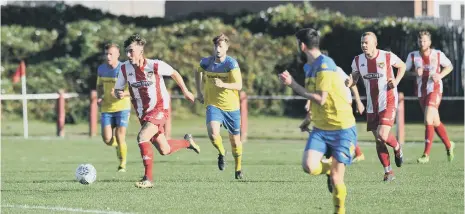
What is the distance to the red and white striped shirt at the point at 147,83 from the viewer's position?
15680 millimetres

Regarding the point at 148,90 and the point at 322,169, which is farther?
the point at 148,90

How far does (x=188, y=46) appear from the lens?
107 feet

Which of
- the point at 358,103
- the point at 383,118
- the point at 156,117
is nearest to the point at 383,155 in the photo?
the point at 383,118

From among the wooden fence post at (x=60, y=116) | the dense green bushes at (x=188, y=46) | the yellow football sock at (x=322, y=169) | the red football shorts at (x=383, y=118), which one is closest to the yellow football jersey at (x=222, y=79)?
the red football shorts at (x=383, y=118)

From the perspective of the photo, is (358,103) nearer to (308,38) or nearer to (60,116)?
(308,38)

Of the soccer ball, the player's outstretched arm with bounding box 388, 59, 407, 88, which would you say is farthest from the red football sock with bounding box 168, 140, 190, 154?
the player's outstretched arm with bounding box 388, 59, 407, 88

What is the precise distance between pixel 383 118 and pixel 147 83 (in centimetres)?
A: 324

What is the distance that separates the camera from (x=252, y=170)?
59.4 feet

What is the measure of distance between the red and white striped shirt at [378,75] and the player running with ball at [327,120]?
4.31 m

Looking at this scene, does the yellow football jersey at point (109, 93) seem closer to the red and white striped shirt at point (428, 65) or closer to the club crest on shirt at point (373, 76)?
the club crest on shirt at point (373, 76)

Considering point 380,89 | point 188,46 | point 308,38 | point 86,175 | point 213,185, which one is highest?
point 188,46

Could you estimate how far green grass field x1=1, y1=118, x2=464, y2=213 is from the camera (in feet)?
41.7

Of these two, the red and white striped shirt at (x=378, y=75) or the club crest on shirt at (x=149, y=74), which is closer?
the club crest on shirt at (x=149, y=74)

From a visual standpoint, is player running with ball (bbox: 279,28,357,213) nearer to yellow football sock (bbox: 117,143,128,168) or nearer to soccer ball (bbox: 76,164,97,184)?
soccer ball (bbox: 76,164,97,184)
